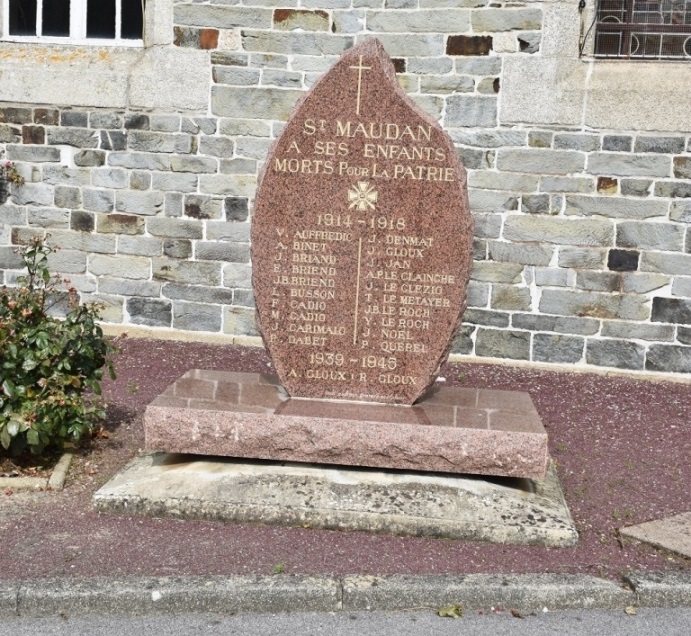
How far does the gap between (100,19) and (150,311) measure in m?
2.55

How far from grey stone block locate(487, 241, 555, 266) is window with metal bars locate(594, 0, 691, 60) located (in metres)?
1.59

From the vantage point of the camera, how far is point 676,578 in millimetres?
4250

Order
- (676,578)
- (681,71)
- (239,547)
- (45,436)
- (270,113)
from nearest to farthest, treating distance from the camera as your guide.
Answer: (676,578) → (239,547) → (45,436) → (681,71) → (270,113)

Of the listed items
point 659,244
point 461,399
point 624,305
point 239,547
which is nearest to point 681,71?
point 659,244

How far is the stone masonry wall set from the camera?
8.00 metres

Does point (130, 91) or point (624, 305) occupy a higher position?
point (130, 91)

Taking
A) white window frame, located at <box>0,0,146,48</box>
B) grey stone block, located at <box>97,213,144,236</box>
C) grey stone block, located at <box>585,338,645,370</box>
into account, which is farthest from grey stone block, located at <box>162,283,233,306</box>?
grey stone block, located at <box>585,338,645,370</box>

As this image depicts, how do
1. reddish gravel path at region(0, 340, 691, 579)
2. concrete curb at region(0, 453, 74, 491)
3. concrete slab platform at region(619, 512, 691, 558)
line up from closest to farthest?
reddish gravel path at region(0, 340, 691, 579) → concrete slab platform at region(619, 512, 691, 558) → concrete curb at region(0, 453, 74, 491)

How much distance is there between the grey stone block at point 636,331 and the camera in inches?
317

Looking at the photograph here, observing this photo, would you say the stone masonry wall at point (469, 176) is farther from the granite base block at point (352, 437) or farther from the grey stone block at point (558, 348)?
the granite base block at point (352, 437)

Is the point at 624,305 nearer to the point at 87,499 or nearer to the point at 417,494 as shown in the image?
the point at 417,494

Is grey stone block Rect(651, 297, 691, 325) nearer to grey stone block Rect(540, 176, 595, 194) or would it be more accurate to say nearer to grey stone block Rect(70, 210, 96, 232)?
grey stone block Rect(540, 176, 595, 194)

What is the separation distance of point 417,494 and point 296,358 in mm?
1046

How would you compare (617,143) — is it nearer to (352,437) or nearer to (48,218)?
(352,437)
